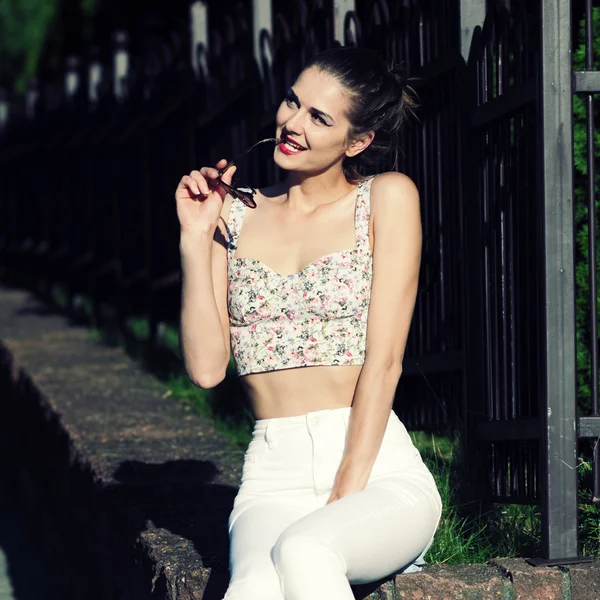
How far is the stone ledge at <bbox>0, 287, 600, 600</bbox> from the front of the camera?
9.61ft

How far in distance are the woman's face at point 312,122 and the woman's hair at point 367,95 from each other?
0.02 meters

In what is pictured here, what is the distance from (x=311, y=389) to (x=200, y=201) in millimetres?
562

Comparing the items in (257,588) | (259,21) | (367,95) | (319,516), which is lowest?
(257,588)

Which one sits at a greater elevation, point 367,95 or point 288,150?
point 367,95

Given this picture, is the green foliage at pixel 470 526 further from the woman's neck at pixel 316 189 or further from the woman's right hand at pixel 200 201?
the woman's right hand at pixel 200 201

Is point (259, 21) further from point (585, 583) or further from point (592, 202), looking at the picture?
point (585, 583)

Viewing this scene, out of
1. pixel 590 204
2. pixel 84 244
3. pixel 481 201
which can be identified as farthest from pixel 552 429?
pixel 84 244

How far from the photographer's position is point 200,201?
10.2ft

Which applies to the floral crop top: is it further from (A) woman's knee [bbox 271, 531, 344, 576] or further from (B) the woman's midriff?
(A) woman's knee [bbox 271, 531, 344, 576]

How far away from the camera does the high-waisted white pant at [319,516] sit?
257cm

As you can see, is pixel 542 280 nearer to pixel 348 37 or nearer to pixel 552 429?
pixel 552 429

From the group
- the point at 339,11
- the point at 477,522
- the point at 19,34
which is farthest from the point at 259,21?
the point at 19,34

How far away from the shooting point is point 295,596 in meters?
2.53

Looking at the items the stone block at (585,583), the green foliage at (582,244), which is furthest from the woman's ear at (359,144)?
the green foliage at (582,244)
